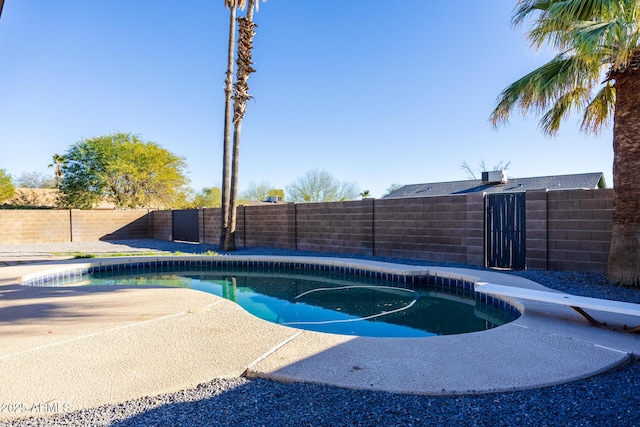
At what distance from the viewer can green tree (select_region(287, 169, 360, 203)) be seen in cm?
3052

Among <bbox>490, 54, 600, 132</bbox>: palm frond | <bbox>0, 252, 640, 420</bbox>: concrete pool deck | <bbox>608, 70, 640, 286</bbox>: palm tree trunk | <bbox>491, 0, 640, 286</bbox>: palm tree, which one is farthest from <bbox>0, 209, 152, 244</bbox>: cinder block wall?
<bbox>608, 70, 640, 286</bbox>: palm tree trunk

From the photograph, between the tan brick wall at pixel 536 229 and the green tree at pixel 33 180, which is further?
the green tree at pixel 33 180

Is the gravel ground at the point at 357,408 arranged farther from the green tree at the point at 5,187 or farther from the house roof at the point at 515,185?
the green tree at the point at 5,187

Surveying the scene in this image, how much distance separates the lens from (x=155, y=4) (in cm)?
1295

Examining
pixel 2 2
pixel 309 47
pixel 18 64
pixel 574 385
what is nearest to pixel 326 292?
pixel 574 385

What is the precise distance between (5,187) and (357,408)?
35208mm

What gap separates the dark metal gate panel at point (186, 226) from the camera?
16186 mm

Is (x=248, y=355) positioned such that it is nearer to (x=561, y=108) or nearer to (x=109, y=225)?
(x=561, y=108)

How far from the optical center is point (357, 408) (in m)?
2.22

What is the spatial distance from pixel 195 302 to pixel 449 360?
319 cm

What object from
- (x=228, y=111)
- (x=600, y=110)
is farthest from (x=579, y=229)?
(x=228, y=111)

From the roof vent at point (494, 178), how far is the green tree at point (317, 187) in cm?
1134

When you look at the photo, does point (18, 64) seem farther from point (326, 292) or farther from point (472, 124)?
point (472, 124)

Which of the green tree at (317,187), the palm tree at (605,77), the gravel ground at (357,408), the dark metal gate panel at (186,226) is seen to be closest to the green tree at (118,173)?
the dark metal gate panel at (186,226)
